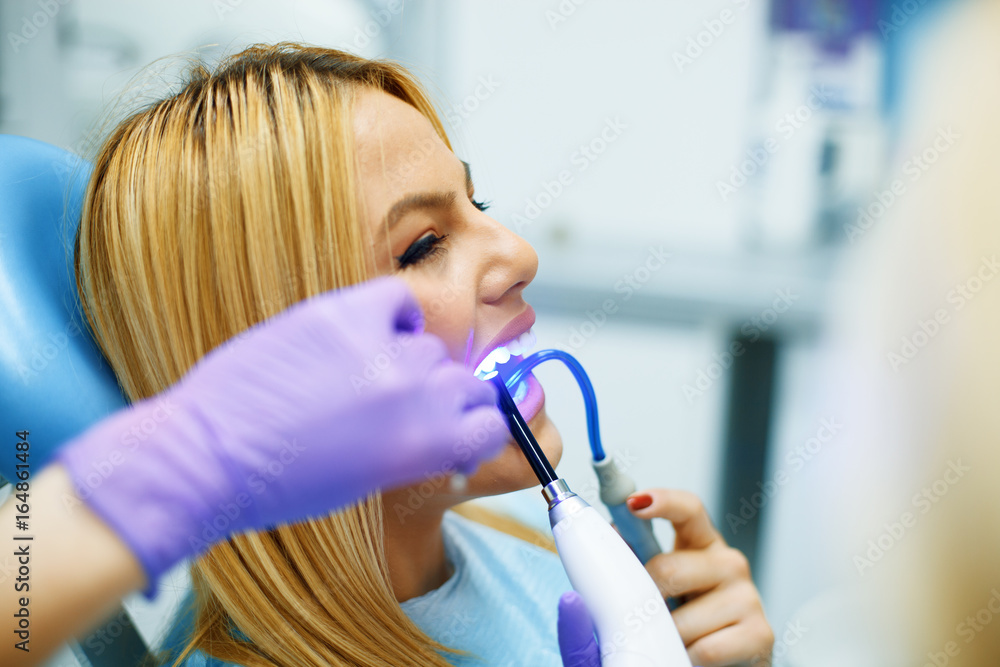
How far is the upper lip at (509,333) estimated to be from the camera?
0.65m

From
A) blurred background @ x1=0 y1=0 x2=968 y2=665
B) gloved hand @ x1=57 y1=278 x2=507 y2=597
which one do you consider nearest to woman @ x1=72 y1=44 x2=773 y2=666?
gloved hand @ x1=57 y1=278 x2=507 y2=597

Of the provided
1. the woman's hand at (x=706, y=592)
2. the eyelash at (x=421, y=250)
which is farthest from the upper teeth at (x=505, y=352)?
the woman's hand at (x=706, y=592)

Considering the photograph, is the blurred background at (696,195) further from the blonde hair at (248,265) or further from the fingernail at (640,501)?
the blonde hair at (248,265)

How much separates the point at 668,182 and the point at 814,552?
2.72 ft

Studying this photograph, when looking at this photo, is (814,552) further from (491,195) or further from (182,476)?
(182,476)

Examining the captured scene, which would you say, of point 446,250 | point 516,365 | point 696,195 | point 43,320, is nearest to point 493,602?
point 516,365

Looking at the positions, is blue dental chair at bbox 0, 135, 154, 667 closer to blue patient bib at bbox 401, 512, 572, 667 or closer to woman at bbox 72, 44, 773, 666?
woman at bbox 72, 44, 773, 666

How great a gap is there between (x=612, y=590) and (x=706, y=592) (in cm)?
33

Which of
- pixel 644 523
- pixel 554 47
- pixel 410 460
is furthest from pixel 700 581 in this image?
pixel 554 47

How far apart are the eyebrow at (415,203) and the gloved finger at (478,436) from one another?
0.62 feet

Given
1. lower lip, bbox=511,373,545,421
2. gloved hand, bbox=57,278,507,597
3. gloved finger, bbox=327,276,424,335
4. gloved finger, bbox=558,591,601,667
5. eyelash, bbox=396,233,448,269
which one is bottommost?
gloved finger, bbox=558,591,601,667

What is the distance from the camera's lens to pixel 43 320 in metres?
0.61

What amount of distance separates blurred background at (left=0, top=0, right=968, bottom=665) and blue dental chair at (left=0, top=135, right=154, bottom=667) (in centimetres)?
73

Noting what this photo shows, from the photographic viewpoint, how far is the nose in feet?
2.17
